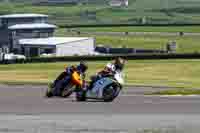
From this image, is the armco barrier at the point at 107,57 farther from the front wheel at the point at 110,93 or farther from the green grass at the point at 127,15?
the green grass at the point at 127,15

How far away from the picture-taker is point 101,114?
48.7 ft

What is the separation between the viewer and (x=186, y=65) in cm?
3984

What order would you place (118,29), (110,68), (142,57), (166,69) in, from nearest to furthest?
(110,68) < (166,69) < (142,57) < (118,29)

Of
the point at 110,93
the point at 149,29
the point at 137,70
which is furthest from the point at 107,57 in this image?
the point at 149,29

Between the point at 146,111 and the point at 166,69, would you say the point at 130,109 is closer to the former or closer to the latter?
the point at 146,111

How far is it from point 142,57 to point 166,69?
7.03 metres

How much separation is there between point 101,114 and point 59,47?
55445 millimetres

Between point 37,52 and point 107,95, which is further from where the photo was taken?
point 37,52

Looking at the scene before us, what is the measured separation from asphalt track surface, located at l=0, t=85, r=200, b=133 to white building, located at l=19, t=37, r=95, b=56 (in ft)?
162

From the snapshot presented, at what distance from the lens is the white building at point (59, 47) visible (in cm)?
6981

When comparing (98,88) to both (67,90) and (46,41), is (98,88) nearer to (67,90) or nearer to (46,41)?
(67,90)

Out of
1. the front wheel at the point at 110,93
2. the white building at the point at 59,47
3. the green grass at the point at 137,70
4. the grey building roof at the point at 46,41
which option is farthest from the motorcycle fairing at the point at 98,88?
the grey building roof at the point at 46,41

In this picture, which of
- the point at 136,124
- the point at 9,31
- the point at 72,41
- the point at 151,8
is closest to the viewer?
the point at 136,124

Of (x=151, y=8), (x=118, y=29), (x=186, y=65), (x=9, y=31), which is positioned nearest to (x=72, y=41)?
(x=9, y=31)
